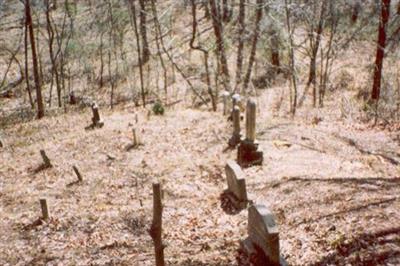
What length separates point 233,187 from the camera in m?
11.8

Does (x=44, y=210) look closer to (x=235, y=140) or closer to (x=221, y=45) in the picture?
(x=235, y=140)

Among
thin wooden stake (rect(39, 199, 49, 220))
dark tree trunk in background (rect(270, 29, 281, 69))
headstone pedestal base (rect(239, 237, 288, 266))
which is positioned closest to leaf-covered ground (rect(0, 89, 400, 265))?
thin wooden stake (rect(39, 199, 49, 220))

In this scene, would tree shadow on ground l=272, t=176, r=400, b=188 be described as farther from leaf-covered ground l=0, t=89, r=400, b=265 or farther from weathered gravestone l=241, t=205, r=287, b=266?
weathered gravestone l=241, t=205, r=287, b=266

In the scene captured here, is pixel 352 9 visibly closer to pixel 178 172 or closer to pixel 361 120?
pixel 361 120

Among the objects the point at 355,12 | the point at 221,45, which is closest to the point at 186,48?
the point at 355,12

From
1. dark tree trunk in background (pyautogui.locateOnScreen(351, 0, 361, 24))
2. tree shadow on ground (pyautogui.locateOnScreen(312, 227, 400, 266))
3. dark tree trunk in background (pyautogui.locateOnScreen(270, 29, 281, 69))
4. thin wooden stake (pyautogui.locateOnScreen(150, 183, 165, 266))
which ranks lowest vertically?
tree shadow on ground (pyautogui.locateOnScreen(312, 227, 400, 266))

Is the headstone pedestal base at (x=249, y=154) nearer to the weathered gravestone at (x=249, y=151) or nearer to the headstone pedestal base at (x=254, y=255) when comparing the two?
the weathered gravestone at (x=249, y=151)

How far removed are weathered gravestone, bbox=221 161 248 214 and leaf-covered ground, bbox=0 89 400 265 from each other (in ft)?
0.85

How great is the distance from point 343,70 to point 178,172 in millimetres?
19637

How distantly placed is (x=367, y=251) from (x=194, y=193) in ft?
19.1

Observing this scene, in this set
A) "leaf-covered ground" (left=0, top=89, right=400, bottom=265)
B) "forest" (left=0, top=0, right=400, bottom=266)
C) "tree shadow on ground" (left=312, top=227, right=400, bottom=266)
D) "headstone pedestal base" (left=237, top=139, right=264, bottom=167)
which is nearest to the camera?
"tree shadow on ground" (left=312, top=227, right=400, bottom=266)

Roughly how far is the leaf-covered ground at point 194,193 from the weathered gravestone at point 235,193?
0.26 meters

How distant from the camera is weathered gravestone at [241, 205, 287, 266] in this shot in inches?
318

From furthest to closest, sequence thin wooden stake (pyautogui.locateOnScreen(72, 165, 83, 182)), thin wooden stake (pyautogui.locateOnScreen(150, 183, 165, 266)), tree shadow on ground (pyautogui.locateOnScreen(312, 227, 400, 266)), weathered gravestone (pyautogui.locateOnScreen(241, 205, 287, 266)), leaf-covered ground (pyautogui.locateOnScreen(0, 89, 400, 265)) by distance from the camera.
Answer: thin wooden stake (pyautogui.locateOnScreen(72, 165, 83, 182)) < leaf-covered ground (pyautogui.locateOnScreen(0, 89, 400, 265)) < weathered gravestone (pyautogui.locateOnScreen(241, 205, 287, 266)) < tree shadow on ground (pyautogui.locateOnScreen(312, 227, 400, 266)) < thin wooden stake (pyautogui.locateOnScreen(150, 183, 165, 266))
